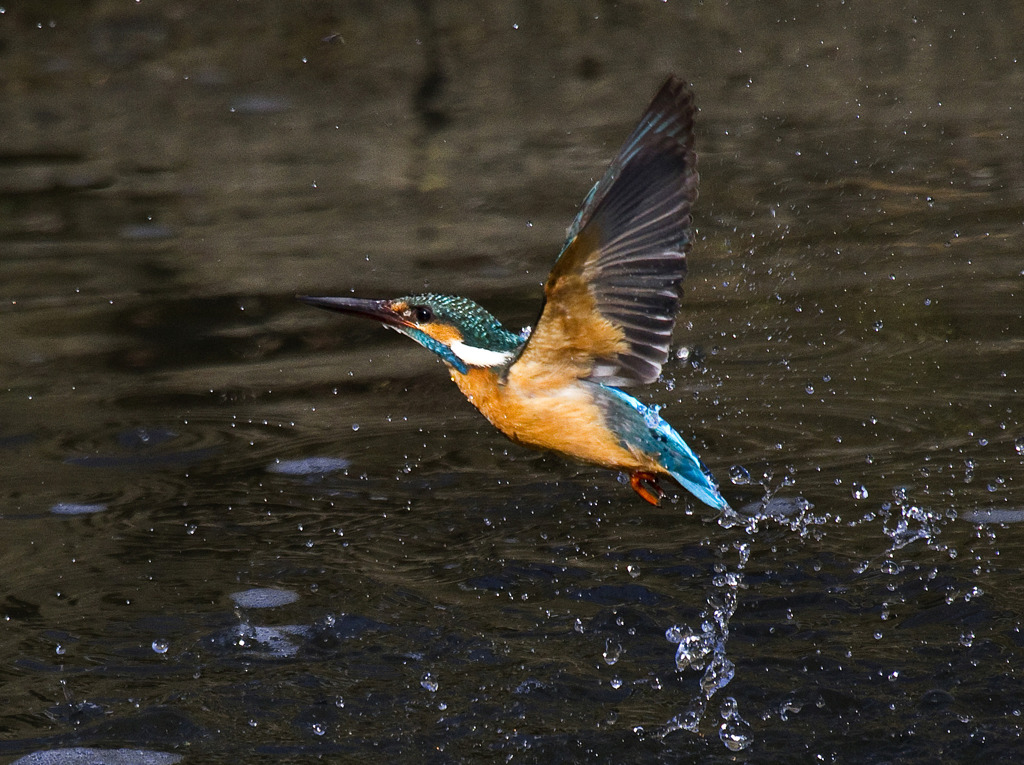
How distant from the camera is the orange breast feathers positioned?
3.11 metres

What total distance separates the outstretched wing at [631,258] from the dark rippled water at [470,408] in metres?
0.79

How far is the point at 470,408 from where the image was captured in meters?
4.94

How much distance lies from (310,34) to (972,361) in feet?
17.8

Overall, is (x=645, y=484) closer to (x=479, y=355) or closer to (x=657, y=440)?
(x=657, y=440)

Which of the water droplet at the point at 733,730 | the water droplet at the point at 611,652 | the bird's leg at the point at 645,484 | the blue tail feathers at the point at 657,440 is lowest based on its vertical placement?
the water droplet at the point at 733,730

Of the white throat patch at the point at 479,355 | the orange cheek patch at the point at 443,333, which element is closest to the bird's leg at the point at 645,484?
the white throat patch at the point at 479,355

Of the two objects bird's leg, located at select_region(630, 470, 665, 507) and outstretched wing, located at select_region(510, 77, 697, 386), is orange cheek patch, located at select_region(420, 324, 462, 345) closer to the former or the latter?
outstretched wing, located at select_region(510, 77, 697, 386)

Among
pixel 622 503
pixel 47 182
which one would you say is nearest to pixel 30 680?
pixel 622 503

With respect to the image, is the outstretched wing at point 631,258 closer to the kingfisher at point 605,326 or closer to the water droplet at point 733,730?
the kingfisher at point 605,326

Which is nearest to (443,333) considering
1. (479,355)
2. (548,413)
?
(479,355)

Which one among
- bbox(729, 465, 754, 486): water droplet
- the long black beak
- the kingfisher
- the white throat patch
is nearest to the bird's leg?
the kingfisher

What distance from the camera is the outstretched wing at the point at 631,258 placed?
2.76 metres

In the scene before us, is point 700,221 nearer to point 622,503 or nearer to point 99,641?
point 622,503

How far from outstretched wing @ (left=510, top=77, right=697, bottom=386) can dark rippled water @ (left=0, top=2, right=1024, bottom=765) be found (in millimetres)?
786
